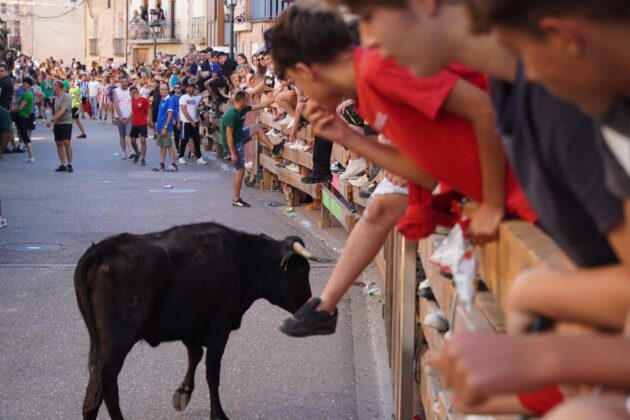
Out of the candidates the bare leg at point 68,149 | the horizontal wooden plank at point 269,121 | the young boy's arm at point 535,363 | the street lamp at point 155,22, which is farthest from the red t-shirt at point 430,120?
the street lamp at point 155,22

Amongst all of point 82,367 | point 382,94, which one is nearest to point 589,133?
point 382,94

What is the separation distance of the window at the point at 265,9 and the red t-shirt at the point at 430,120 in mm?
39341

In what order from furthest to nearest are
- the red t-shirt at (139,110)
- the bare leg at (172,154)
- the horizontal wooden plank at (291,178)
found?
1. the red t-shirt at (139,110)
2. the bare leg at (172,154)
3. the horizontal wooden plank at (291,178)

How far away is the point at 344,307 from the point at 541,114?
745cm

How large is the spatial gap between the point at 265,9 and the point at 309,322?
41.3m

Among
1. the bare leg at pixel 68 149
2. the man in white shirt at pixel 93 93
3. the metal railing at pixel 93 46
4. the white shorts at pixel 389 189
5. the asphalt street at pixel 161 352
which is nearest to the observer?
the white shorts at pixel 389 189

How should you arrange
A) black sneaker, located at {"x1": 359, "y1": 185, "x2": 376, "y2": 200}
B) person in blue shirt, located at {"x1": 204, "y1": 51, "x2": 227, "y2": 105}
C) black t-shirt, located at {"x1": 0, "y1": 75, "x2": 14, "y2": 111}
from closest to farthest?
black sneaker, located at {"x1": 359, "y1": 185, "x2": 376, "y2": 200}
black t-shirt, located at {"x1": 0, "y1": 75, "x2": 14, "y2": 111}
person in blue shirt, located at {"x1": 204, "y1": 51, "x2": 227, "y2": 105}

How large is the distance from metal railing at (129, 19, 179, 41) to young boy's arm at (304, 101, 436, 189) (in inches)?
2597

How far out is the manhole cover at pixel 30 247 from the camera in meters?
12.3

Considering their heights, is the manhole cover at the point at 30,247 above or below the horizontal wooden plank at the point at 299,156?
below

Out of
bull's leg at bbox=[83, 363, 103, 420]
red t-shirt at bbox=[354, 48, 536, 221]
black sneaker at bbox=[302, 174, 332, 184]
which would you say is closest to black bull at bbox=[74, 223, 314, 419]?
bull's leg at bbox=[83, 363, 103, 420]

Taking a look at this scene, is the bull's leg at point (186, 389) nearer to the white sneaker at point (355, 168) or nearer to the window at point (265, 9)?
the white sneaker at point (355, 168)

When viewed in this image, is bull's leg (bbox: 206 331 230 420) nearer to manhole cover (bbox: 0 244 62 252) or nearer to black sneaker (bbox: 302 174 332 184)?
manhole cover (bbox: 0 244 62 252)

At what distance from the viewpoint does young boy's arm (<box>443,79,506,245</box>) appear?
8.95 ft
